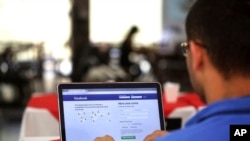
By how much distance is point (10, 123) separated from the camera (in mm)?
7125

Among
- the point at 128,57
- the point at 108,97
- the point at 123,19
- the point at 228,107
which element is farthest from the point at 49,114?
the point at 123,19

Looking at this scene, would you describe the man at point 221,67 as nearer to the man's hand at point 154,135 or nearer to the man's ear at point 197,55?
the man's ear at point 197,55

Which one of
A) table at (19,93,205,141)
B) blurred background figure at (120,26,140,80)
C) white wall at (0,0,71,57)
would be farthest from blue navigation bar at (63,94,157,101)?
white wall at (0,0,71,57)

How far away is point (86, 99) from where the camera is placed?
1570 mm

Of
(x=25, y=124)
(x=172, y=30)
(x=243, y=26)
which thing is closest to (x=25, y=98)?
(x=172, y=30)

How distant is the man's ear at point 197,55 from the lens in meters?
1.12

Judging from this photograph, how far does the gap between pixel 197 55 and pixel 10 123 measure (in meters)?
6.28

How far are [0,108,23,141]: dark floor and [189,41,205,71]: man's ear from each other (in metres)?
5.10

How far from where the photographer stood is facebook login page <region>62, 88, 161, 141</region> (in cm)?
154

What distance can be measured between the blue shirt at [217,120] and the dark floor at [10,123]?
17.0ft

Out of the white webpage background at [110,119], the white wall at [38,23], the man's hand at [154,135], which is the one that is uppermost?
the white wall at [38,23]

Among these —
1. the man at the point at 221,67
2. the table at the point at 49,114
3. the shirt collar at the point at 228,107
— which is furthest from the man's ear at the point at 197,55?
the table at the point at 49,114

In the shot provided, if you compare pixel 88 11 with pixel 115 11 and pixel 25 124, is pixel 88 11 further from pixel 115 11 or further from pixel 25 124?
pixel 25 124

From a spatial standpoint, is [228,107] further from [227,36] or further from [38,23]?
[38,23]
